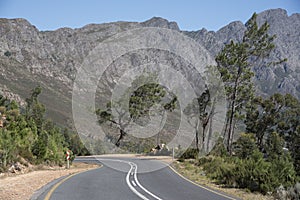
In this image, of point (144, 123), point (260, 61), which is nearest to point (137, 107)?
point (144, 123)

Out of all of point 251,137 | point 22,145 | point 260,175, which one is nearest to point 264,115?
point 251,137

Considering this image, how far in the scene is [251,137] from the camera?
43312 millimetres

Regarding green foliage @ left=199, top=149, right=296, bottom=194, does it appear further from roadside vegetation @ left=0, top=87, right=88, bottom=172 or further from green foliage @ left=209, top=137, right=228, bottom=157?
green foliage @ left=209, top=137, right=228, bottom=157

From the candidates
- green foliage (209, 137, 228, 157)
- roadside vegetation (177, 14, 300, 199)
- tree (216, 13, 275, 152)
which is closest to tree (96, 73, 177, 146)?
roadside vegetation (177, 14, 300, 199)

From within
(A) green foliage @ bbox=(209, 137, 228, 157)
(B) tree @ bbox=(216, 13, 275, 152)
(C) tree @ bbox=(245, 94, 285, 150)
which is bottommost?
(A) green foliage @ bbox=(209, 137, 228, 157)

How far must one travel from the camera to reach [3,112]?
2753 centimetres

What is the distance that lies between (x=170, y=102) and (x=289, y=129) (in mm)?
17546

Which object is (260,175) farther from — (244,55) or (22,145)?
(244,55)

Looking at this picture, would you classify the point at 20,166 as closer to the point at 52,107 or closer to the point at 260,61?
the point at 260,61

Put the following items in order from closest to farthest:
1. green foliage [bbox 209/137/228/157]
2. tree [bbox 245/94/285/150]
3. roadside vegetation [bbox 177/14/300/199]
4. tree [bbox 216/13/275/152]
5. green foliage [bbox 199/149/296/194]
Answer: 1. green foliage [bbox 199/149/296/194]
2. roadside vegetation [bbox 177/14/300/199]
3. green foliage [bbox 209/137/228/157]
4. tree [bbox 216/13/275/152]
5. tree [bbox 245/94/285/150]

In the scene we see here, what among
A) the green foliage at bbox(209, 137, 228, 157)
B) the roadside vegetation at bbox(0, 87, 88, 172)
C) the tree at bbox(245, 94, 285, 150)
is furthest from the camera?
the tree at bbox(245, 94, 285, 150)

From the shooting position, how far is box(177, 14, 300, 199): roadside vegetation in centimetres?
1558

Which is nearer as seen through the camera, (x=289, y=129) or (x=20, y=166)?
(x=20, y=166)

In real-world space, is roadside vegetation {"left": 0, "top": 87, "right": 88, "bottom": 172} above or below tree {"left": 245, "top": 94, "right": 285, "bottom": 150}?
below
